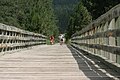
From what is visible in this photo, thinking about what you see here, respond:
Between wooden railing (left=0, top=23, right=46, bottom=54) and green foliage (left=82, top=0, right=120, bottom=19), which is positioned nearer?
wooden railing (left=0, top=23, right=46, bottom=54)

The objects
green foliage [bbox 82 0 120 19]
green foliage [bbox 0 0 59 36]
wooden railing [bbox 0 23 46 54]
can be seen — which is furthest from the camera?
green foliage [bbox 0 0 59 36]

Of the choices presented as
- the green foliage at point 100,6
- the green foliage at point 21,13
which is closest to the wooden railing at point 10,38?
the green foliage at point 100,6

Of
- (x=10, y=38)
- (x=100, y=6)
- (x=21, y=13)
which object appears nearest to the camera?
(x=10, y=38)

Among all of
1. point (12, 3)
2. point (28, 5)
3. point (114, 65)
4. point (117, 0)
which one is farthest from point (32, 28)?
point (114, 65)

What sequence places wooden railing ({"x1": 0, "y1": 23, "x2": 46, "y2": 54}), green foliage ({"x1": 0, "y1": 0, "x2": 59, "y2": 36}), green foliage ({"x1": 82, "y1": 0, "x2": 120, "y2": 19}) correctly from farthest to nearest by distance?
green foliage ({"x1": 0, "y1": 0, "x2": 59, "y2": 36}), green foliage ({"x1": 82, "y1": 0, "x2": 120, "y2": 19}), wooden railing ({"x1": 0, "y1": 23, "x2": 46, "y2": 54})

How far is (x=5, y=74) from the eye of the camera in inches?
239

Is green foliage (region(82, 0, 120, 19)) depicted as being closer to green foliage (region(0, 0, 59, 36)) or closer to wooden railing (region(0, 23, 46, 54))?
green foliage (region(0, 0, 59, 36))

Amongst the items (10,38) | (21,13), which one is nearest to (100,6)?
(21,13)

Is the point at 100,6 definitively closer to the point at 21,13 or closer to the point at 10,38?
the point at 21,13

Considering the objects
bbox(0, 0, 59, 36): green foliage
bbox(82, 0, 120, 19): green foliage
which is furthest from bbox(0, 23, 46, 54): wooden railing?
bbox(0, 0, 59, 36): green foliage

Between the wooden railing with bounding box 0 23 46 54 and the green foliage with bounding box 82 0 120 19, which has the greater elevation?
the green foliage with bounding box 82 0 120 19

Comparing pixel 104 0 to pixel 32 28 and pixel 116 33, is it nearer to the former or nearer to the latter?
pixel 32 28

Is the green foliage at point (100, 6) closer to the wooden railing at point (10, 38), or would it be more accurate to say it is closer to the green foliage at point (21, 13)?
the green foliage at point (21, 13)

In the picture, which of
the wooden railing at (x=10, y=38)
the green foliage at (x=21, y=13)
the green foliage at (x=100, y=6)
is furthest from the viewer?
the green foliage at (x=21, y=13)
